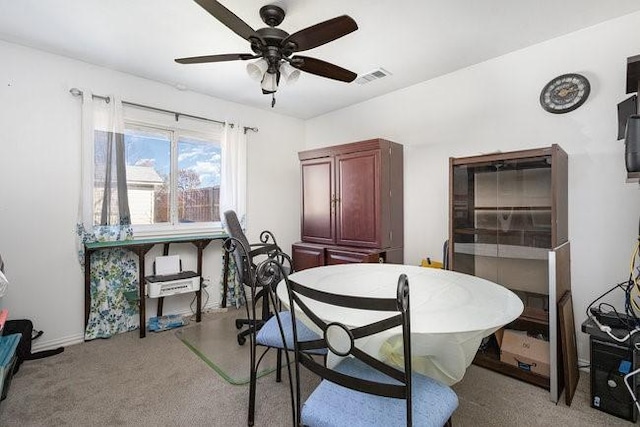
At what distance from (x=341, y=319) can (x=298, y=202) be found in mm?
3350

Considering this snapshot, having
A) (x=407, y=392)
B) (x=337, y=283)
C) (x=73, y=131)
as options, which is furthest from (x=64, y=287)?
(x=407, y=392)

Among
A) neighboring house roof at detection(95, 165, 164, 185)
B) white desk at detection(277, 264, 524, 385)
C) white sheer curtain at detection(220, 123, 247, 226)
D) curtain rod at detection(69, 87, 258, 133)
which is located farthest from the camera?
white sheer curtain at detection(220, 123, 247, 226)

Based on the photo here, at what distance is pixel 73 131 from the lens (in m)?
2.73

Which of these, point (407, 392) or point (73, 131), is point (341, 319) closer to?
point (407, 392)

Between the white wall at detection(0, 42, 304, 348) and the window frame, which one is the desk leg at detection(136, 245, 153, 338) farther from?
the white wall at detection(0, 42, 304, 348)

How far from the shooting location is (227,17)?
5.07 feet

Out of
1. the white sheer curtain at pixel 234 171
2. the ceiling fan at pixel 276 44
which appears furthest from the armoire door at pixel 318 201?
the ceiling fan at pixel 276 44

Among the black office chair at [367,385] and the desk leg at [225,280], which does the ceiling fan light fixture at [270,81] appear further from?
the desk leg at [225,280]

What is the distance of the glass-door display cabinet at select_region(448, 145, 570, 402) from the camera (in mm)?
2053

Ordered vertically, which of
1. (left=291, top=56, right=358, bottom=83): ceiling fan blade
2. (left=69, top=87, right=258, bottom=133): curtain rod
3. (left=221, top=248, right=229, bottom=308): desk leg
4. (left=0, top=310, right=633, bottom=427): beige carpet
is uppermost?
(left=69, top=87, right=258, bottom=133): curtain rod

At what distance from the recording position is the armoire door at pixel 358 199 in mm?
3094

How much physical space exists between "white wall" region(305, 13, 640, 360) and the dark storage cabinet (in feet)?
0.78

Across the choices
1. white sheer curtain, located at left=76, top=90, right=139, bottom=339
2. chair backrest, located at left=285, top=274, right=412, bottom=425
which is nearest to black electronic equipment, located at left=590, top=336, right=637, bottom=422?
chair backrest, located at left=285, top=274, right=412, bottom=425

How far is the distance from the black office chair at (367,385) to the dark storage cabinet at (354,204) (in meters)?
1.90
